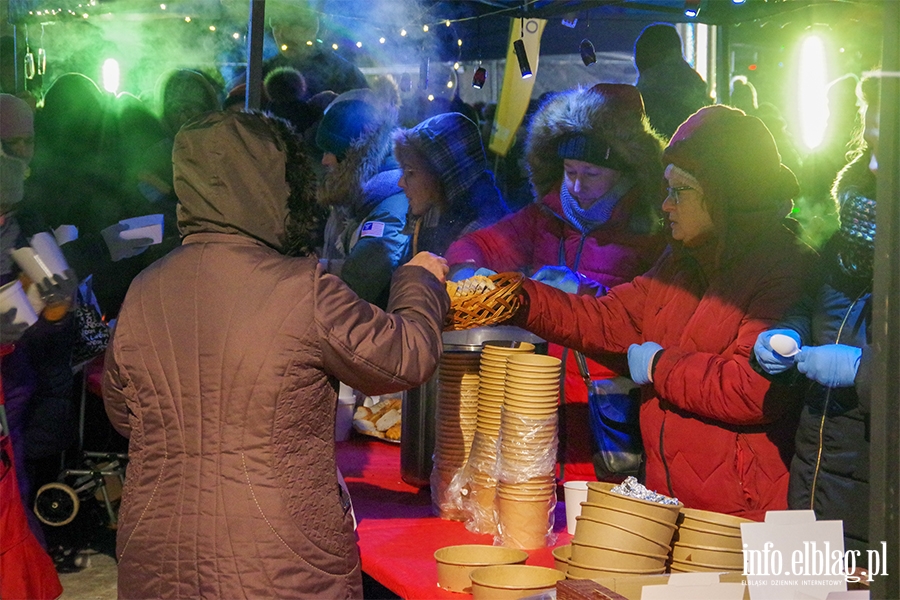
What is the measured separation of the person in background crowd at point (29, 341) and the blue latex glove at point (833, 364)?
98.9 inches

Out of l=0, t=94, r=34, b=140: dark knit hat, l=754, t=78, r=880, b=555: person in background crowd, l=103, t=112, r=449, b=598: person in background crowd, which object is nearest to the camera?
l=103, t=112, r=449, b=598: person in background crowd

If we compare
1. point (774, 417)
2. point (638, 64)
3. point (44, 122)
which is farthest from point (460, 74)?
point (774, 417)

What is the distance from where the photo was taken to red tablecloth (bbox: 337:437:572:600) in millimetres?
2244

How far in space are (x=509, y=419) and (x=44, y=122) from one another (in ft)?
11.9

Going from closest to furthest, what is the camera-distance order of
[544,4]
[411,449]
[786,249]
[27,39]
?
[786,249] < [411,449] < [544,4] < [27,39]

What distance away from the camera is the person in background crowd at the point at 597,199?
138 inches

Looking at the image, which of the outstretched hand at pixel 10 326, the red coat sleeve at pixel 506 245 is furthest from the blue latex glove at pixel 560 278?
the outstretched hand at pixel 10 326

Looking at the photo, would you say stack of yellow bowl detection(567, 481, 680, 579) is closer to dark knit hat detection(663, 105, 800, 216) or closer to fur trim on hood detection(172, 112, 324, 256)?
fur trim on hood detection(172, 112, 324, 256)

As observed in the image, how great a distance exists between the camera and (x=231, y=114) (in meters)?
1.91

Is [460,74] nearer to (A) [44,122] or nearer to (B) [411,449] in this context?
(A) [44,122]

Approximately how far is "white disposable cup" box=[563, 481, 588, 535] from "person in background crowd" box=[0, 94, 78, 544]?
195 cm

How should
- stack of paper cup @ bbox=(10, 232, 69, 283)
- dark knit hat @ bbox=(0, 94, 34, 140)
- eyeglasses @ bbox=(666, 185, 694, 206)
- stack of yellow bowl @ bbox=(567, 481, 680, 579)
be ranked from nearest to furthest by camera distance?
stack of yellow bowl @ bbox=(567, 481, 680, 579), eyeglasses @ bbox=(666, 185, 694, 206), stack of paper cup @ bbox=(10, 232, 69, 283), dark knit hat @ bbox=(0, 94, 34, 140)

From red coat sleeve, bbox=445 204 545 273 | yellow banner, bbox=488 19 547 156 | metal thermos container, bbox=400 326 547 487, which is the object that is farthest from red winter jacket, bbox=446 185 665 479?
yellow banner, bbox=488 19 547 156

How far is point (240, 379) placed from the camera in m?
1.78
